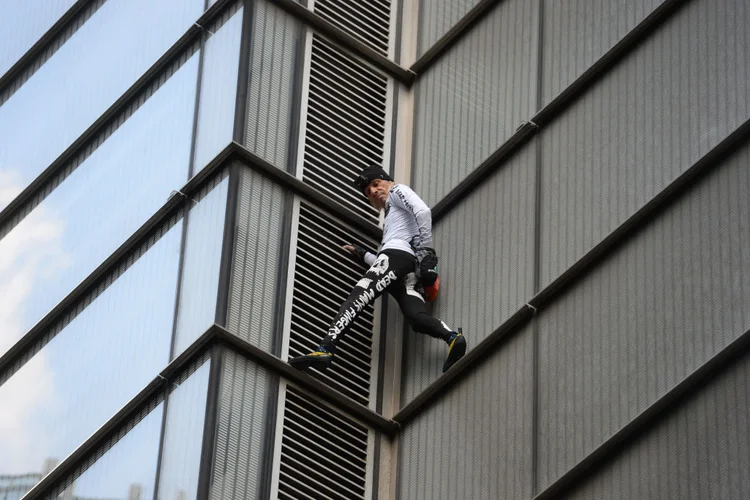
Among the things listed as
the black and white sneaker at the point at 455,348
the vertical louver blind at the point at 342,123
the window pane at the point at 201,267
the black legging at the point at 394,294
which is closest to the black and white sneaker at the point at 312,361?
the black legging at the point at 394,294

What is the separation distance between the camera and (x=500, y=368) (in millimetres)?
14859

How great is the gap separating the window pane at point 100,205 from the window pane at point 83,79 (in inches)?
21.0

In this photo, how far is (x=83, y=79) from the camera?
1795 cm

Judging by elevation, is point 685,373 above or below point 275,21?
below

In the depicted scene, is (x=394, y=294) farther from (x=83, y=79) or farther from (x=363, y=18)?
(x=83, y=79)

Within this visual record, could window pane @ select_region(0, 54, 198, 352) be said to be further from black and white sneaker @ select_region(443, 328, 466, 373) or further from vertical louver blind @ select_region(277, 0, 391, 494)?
black and white sneaker @ select_region(443, 328, 466, 373)

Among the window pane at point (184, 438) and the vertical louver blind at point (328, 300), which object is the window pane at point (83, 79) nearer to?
the vertical louver blind at point (328, 300)

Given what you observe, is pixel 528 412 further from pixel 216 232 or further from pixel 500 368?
pixel 216 232

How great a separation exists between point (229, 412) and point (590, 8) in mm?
4595

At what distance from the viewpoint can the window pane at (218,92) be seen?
15875 mm

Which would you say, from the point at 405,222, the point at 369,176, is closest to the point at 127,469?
the point at 405,222

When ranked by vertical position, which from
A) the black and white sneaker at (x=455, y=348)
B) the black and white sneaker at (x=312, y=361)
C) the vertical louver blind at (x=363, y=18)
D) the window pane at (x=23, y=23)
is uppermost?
the window pane at (x=23, y=23)

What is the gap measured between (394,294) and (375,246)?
2.27ft

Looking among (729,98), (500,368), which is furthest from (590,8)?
(500,368)
